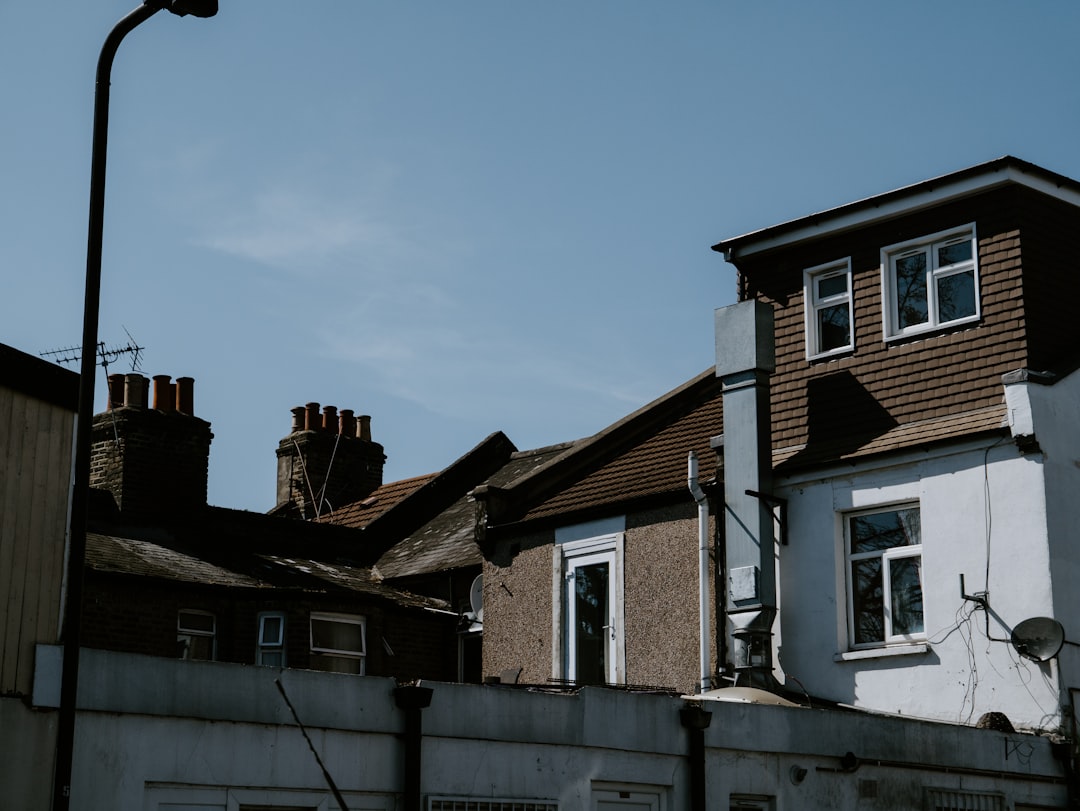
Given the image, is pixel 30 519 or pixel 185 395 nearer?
Answer: pixel 30 519

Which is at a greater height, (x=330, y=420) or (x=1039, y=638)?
(x=330, y=420)

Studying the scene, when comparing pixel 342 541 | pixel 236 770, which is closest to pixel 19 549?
A: pixel 236 770

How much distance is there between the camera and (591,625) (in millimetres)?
22078

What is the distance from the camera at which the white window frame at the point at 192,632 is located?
955 inches

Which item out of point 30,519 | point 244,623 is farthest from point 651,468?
point 30,519

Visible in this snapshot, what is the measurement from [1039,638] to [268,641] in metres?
12.5

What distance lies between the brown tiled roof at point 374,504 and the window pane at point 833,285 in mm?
12773

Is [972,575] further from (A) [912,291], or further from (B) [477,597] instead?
(B) [477,597]

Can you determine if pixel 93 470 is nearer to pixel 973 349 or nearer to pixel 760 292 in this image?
pixel 760 292

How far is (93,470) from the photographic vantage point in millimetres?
27328

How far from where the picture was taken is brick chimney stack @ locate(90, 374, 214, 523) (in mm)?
27016

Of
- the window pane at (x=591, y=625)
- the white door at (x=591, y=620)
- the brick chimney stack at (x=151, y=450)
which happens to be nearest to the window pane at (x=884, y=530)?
the white door at (x=591, y=620)

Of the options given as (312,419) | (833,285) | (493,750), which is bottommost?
(493,750)

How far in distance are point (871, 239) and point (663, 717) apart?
352 inches
